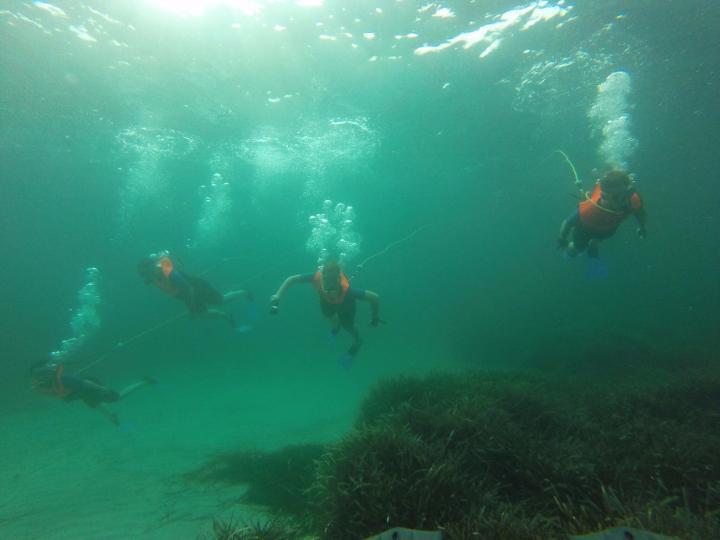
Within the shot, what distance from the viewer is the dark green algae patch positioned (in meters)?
3.04

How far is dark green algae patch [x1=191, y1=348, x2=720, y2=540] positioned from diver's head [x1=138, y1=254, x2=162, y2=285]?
698cm

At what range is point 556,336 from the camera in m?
17.4

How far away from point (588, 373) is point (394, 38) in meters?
14.2

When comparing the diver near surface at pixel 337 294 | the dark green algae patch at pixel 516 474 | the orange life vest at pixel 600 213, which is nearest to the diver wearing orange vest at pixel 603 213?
the orange life vest at pixel 600 213

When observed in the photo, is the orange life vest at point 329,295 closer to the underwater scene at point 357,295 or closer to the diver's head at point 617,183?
the underwater scene at point 357,295

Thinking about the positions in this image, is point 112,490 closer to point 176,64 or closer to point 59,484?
point 59,484

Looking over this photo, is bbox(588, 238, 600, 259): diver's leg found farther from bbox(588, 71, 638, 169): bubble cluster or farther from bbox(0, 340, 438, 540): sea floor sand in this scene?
bbox(0, 340, 438, 540): sea floor sand

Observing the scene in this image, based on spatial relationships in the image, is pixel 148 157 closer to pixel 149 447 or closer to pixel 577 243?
pixel 149 447

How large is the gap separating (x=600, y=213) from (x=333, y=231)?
4924cm

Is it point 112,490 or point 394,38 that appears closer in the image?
point 112,490

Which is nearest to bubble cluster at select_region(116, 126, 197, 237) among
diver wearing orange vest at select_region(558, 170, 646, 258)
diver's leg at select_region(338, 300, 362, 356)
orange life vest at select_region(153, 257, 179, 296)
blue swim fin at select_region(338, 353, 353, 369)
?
orange life vest at select_region(153, 257, 179, 296)

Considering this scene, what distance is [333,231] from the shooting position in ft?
184

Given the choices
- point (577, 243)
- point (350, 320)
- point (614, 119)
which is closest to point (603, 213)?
point (577, 243)

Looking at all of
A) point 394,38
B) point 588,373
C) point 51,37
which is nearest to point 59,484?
point 51,37
